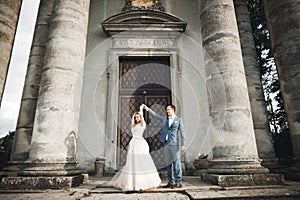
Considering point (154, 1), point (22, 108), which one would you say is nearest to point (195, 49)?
point (154, 1)

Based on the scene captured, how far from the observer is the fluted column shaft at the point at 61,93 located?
415 centimetres

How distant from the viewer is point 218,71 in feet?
15.7

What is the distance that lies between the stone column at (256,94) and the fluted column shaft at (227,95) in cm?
258

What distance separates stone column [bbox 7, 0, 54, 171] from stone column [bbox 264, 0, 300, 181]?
7699mm

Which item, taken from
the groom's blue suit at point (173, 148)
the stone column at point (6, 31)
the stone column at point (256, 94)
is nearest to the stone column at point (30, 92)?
the stone column at point (6, 31)

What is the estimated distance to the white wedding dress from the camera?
3.77 meters

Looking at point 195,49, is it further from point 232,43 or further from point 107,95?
point 107,95

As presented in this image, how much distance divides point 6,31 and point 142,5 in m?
5.31

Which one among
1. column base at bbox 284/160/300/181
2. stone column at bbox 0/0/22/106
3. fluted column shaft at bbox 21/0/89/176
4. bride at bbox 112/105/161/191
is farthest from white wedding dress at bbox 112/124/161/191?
stone column at bbox 0/0/22/106

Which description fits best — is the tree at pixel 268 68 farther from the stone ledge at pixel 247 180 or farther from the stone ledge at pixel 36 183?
the stone ledge at pixel 36 183

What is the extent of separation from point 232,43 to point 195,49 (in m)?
3.58

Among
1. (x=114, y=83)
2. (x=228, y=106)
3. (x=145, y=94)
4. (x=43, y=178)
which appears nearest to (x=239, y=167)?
(x=228, y=106)

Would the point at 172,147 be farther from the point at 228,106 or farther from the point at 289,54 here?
the point at 289,54

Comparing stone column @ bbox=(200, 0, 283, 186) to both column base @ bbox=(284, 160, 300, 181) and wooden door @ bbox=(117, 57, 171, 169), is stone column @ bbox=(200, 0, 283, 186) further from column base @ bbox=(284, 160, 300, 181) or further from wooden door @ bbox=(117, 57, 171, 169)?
wooden door @ bbox=(117, 57, 171, 169)
